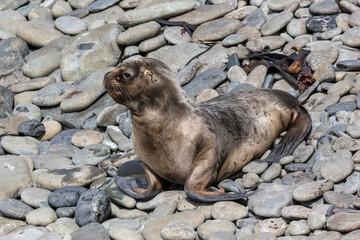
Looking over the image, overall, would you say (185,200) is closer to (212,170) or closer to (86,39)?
(212,170)

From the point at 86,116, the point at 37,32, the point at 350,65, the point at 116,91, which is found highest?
the point at 116,91

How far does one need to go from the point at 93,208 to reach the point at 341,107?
3.41 m

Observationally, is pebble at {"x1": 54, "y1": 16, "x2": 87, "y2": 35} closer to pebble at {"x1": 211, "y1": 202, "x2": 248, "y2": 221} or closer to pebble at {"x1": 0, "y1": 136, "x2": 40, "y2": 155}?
pebble at {"x1": 0, "y1": 136, "x2": 40, "y2": 155}

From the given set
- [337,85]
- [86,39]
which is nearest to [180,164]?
[337,85]

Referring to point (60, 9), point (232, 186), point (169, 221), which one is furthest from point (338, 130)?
point (60, 9)

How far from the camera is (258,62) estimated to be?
37.6ft

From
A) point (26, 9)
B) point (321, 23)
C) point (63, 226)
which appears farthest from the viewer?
point (26, 9)

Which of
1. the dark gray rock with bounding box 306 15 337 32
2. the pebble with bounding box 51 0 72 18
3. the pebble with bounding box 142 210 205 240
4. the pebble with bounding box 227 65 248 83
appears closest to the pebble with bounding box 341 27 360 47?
the dark gray rock with bounding box 306 15 337 32

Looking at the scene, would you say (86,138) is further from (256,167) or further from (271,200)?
(271,200)

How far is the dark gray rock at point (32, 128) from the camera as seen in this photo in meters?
11.1

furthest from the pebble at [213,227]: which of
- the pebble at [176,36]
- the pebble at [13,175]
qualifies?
the pebble at [176,36]

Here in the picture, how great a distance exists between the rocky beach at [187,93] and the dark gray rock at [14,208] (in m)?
0.02

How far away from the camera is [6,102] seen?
40.3 ft

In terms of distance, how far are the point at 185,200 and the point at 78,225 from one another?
3.82ft
